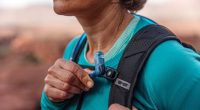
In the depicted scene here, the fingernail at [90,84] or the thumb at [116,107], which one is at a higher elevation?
the fingernail at [90,84]

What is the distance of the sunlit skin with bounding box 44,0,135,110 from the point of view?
96cm

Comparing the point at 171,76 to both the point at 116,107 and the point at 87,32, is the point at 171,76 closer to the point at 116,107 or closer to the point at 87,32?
the point at 116,107

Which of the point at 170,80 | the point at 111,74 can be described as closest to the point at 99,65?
the point at 111,74

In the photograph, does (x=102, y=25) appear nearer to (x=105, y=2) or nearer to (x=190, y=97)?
(x=105, y=2)

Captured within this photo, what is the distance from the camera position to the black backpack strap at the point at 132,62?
0.88 metres

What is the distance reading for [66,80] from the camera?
96 cm

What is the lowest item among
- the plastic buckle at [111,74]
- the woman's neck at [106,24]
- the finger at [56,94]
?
the finger at [56,94]

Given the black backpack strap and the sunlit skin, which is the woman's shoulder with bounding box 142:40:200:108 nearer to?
the black backpack strap

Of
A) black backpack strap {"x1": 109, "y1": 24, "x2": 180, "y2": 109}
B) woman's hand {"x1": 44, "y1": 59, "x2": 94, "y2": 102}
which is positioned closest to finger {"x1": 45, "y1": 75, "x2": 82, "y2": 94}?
woman's hand {"x1": 44, "y1": 59, "x2": 94, "y2": 102}

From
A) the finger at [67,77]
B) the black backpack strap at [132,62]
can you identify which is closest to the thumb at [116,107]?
the black backpack strap at [132,62]

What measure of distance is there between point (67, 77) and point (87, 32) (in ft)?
0.42

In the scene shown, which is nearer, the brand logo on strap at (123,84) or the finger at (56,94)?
the brand logo on strap at (123,84)

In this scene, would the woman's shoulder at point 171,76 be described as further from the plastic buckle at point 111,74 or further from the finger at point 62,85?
the finger at point 62,85

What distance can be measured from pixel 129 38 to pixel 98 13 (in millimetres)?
93
